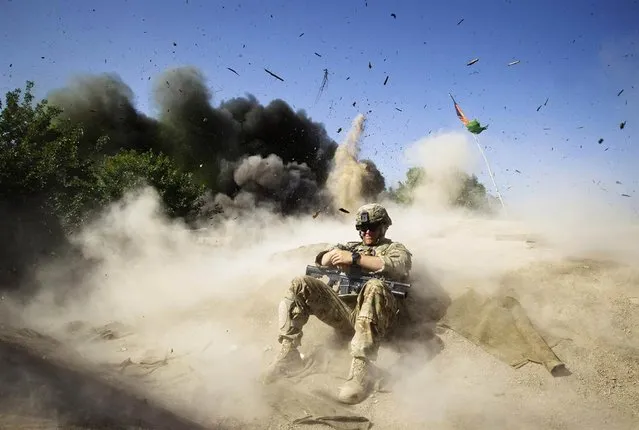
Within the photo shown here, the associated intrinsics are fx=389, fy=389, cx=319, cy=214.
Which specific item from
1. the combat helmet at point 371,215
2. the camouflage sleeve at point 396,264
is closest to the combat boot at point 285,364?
the camouflage sleeve at point 396,264

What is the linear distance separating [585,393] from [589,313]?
1.19 m

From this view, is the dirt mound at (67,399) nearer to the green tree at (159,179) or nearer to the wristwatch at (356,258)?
the wristwatch at (356,258)

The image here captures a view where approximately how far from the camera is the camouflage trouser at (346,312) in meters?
3.69

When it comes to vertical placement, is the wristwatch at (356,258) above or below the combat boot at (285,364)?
above

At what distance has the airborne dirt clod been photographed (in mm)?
3025

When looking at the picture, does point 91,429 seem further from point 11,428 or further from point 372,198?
point 372,198

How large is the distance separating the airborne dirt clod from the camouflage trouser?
37cm

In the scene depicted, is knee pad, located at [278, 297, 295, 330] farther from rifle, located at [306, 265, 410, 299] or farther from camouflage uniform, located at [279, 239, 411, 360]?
rifle, located at [306, 265, 410, 299]

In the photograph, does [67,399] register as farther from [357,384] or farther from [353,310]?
[353,310]

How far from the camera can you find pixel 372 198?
20.3 meters

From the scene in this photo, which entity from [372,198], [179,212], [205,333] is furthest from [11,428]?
[179,212]

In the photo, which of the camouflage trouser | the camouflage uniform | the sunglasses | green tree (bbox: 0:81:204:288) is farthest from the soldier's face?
green tree (bbox: 0:81:204:288)

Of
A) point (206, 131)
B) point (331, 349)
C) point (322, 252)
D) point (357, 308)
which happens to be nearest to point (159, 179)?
point (206, 131)

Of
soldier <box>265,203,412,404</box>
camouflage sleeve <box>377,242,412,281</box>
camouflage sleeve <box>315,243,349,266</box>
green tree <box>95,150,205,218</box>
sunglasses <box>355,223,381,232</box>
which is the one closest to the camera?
soldier <box>265,203,412,404</box>
